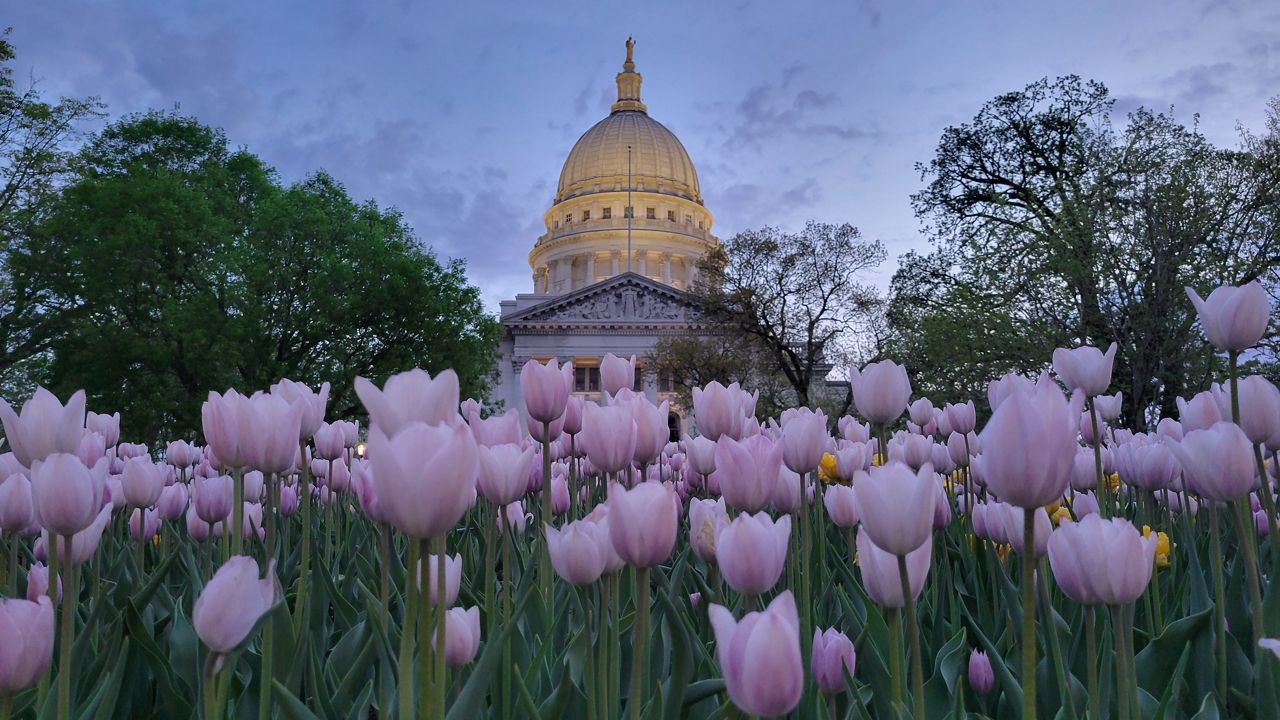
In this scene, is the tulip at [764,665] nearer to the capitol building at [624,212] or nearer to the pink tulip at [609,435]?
the pink tulip at [609,435]

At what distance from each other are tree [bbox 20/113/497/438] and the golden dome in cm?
4955

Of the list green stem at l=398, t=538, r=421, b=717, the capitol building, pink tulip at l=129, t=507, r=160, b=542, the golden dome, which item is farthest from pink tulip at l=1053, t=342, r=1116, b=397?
the golden dome

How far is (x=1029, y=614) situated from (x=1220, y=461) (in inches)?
32.5

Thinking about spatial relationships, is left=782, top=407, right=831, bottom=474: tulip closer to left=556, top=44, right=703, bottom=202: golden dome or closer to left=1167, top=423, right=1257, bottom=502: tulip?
left=1167, top=423, right=1257, bottom=502: tulip

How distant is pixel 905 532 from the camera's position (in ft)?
3.61

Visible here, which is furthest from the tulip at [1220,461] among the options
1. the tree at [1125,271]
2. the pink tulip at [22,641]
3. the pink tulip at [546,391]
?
the tree at [1125,271]

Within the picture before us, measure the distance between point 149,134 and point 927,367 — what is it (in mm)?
22007

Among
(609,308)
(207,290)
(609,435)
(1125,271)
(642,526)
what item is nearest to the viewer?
(642,526)

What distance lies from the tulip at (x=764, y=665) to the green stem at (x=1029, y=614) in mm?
289

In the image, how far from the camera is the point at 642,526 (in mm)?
1195

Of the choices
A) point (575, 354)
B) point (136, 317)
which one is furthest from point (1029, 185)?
point (575, 354)

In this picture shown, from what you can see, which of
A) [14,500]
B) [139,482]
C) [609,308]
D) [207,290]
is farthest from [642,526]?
[609,308]

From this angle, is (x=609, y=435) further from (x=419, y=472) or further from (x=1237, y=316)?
(x=1237, y=316)

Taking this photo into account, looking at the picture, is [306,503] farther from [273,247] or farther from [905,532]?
[273,247]
